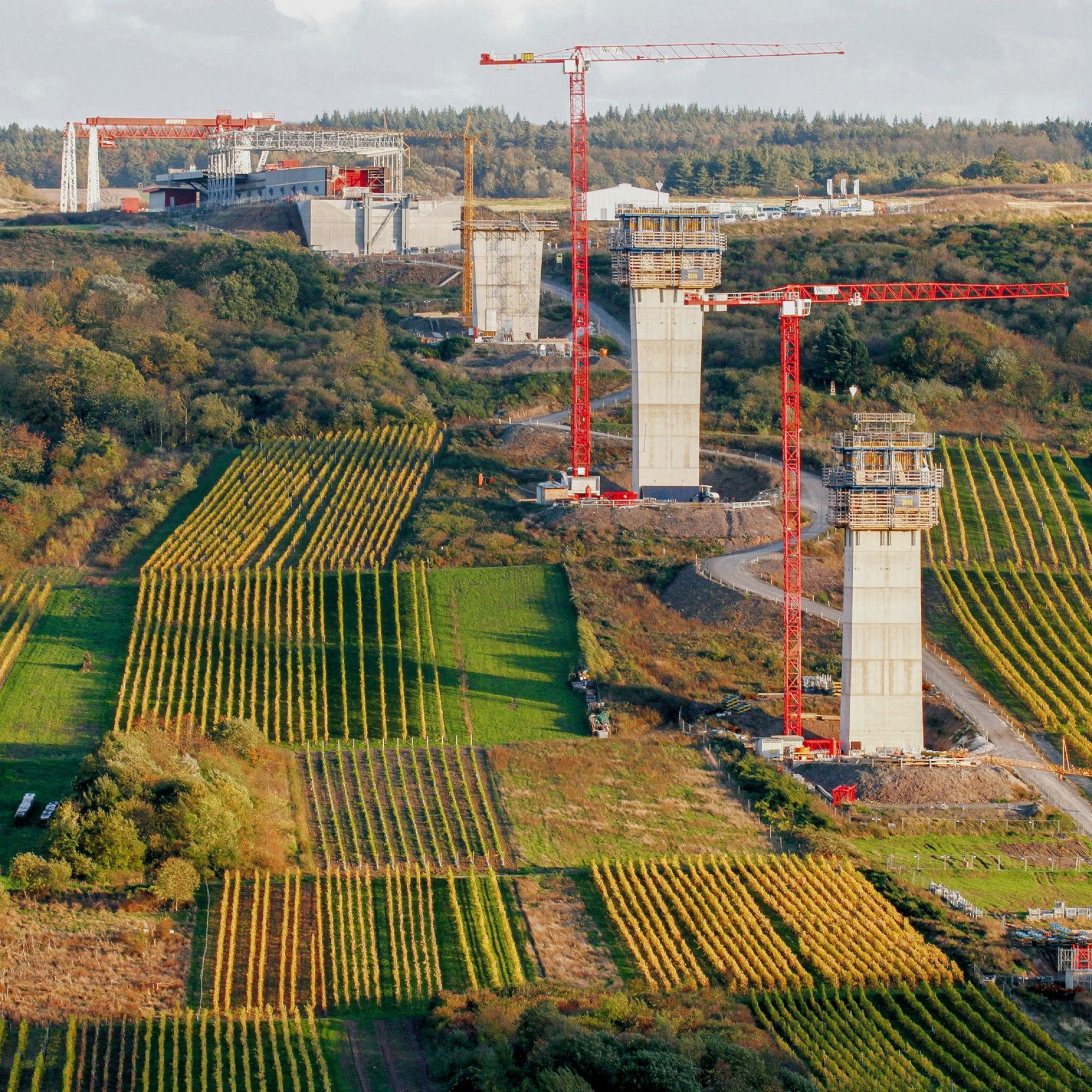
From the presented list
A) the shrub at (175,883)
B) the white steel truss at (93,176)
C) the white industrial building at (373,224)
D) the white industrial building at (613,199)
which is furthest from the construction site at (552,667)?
the white steel truss at (93,176)

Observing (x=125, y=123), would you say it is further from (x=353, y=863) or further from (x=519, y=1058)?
(x=519, y=1058)

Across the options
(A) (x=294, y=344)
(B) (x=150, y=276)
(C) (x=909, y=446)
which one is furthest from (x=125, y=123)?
(C) (x=909, y=446)

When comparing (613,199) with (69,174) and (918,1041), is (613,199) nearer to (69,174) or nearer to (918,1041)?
(69,174)

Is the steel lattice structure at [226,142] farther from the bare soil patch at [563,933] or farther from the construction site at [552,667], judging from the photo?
the bare soil patch at [563,933]

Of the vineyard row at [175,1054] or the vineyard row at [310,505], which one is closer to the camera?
the vineyard row at [175,1054]

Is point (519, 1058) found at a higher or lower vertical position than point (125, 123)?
lower

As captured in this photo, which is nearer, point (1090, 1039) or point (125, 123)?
point (1090, 1039)
